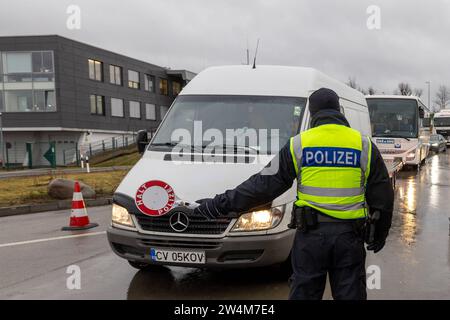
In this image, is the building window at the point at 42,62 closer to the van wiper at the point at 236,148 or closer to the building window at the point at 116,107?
the building window at the point at 116,107

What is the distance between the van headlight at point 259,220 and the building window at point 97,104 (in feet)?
130

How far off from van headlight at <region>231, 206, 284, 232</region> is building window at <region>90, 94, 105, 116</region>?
3969 centimetres

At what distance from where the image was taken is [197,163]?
5.02m

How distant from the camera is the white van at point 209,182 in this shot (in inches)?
175

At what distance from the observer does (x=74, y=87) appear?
129ft

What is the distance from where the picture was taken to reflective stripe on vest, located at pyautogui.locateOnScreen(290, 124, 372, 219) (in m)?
3.13

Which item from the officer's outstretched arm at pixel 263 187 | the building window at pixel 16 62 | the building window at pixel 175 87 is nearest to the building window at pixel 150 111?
the building window at pixel 175 87

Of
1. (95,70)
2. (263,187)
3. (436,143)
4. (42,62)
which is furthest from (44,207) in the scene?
(436,143)

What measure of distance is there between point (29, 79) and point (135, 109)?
12451 mm

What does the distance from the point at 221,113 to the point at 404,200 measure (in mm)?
7210

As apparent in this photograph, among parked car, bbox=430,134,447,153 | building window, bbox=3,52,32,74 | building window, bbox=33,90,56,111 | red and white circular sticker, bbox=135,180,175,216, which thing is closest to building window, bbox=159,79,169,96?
building window, bbox=33,90,56,111

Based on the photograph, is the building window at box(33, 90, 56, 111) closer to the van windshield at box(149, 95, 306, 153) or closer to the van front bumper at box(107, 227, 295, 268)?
the van windshield at box(149, 95, 306, 153)

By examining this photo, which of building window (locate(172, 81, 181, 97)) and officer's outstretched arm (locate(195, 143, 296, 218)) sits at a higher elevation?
building window (locate(172, 81, 181, 97))
